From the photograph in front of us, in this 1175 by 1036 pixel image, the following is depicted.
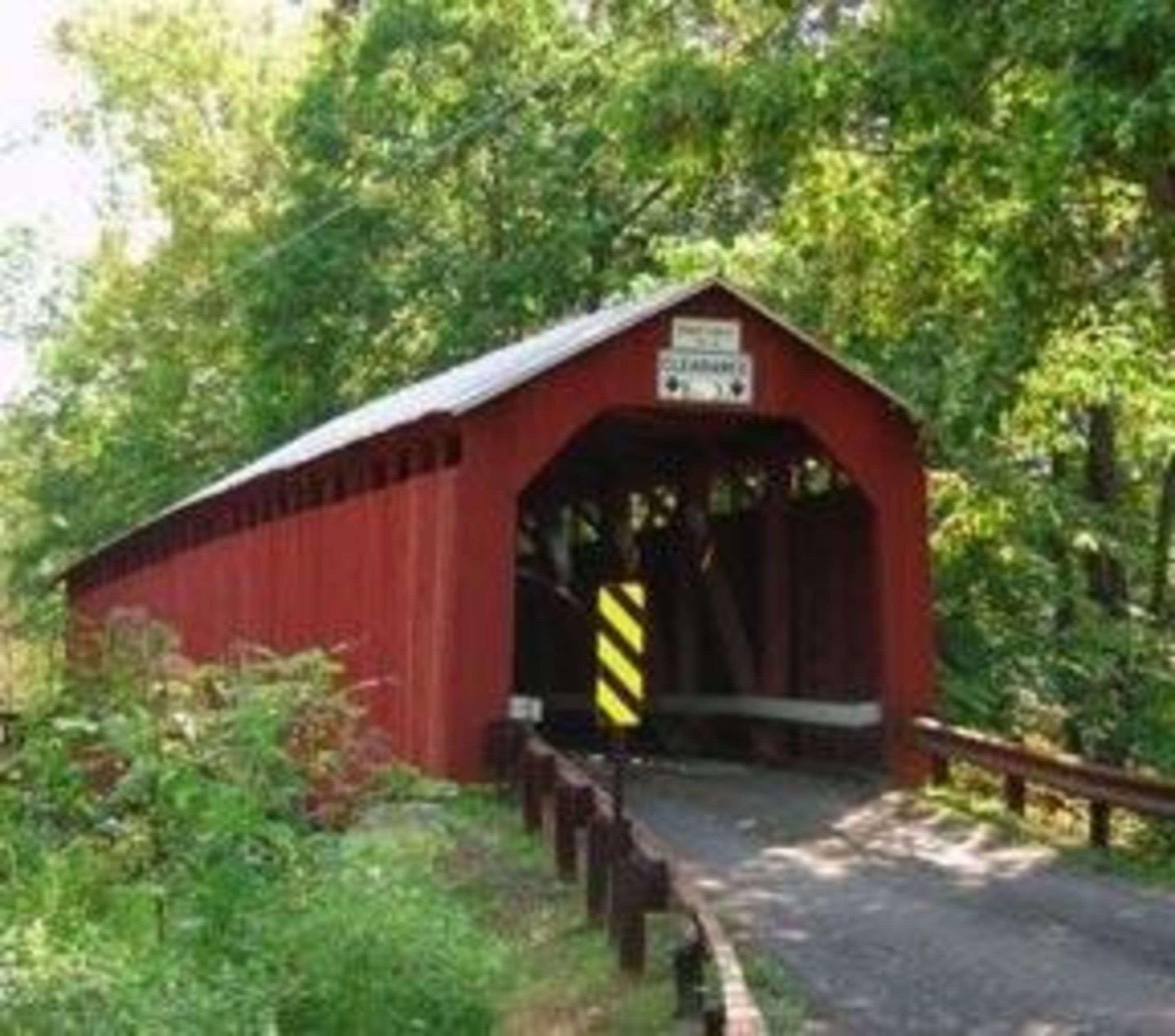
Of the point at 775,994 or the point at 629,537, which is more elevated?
the point at 629,537

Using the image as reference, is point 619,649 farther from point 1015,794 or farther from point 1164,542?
point 1164,542

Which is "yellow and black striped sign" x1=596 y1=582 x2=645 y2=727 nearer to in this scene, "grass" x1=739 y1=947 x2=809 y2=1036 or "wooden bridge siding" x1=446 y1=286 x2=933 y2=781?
"grass" x1=739 y1=947 x2=809 y2=1036

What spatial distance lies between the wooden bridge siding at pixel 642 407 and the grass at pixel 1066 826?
77 cm

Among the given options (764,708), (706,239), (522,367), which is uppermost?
(706,239)

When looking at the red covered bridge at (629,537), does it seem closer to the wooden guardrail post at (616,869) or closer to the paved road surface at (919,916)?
the paved road surface at (919,916)

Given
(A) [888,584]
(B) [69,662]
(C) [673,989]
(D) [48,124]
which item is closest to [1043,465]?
(A) [888,584]

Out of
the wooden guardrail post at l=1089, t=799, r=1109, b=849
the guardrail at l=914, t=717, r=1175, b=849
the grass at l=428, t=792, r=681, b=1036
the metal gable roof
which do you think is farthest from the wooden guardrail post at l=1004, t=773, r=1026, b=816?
the metal gable roof

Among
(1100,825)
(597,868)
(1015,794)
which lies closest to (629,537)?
(1015,794)

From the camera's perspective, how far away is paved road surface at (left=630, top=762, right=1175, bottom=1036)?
9711mm

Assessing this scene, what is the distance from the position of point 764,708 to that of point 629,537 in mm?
3900

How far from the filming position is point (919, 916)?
1186 centimetres

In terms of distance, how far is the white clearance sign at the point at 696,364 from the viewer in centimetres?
1745

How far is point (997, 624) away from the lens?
85.0ft

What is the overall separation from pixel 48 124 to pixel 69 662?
38.9 m
